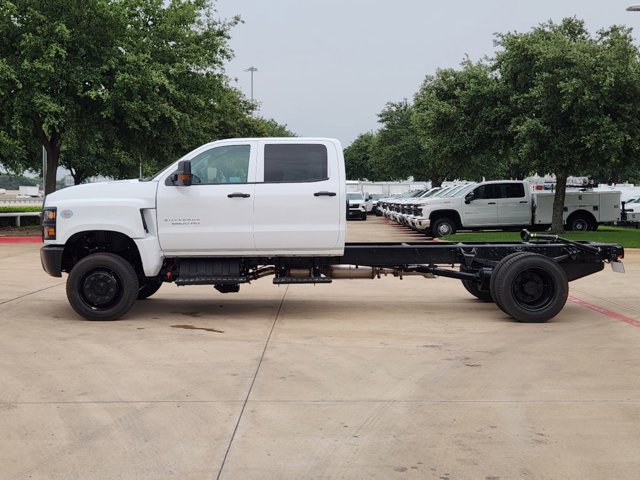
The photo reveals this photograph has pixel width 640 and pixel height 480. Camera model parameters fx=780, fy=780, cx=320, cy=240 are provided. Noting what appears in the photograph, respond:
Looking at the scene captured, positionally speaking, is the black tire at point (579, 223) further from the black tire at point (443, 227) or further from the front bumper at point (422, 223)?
the front bumper at point (422, 223)

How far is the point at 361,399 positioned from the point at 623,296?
7.52 meters

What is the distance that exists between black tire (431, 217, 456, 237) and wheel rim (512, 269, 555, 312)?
54.8 ft

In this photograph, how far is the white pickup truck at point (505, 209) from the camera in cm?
2634

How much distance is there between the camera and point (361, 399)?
6.21m

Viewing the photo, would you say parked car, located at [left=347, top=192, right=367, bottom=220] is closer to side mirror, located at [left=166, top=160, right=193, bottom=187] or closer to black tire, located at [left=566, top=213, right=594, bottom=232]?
black tire, located at [left=566, top=213, right=594, bottom=232]

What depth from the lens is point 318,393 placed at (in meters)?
6.40

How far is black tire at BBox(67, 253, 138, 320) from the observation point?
970 cm

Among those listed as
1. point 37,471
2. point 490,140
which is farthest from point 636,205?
point 37,471

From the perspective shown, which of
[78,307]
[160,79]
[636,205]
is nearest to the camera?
[78,307]

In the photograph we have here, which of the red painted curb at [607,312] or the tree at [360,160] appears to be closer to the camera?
the red painted curb at [607,312]

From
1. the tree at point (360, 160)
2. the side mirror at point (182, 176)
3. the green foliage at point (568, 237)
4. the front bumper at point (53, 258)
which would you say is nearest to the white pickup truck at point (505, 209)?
the green foliage at point (568, 237)

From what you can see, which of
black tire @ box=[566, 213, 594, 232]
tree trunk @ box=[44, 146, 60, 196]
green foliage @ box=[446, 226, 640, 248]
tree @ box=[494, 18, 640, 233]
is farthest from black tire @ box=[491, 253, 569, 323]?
tree trunk @ box=[44, 146, 60, 196]

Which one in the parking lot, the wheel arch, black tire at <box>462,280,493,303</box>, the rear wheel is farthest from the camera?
black tire at <box>462,280,493,303</box>

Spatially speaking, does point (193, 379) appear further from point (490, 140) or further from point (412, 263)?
point (490, 140)
